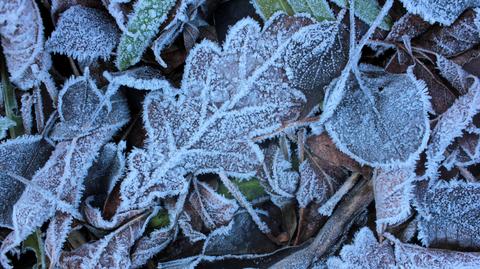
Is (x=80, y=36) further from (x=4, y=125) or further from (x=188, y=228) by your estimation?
(x=188, y=228)

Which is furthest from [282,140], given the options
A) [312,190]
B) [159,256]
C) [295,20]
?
[159,256]

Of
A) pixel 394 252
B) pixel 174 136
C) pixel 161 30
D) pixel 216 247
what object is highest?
pixel 161 30

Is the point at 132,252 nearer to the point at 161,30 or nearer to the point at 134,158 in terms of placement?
the point at 134,158

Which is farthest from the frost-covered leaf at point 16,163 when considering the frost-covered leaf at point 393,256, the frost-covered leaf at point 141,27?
Answer: the frost-covered leaf at point 393,256

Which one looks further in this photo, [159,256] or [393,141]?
[159,256]

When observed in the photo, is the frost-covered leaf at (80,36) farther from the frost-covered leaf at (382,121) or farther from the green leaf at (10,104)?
the frost-covered leaf at (382,121)

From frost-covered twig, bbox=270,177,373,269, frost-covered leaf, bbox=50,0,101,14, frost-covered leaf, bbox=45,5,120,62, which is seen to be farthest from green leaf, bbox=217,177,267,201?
frost-covered leaf, bbox=50,0,101,14

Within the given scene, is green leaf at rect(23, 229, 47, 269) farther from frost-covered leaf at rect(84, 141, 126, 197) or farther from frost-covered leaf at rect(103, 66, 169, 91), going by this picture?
frost-covered leaf at rect(103, 66, 169, 91)
